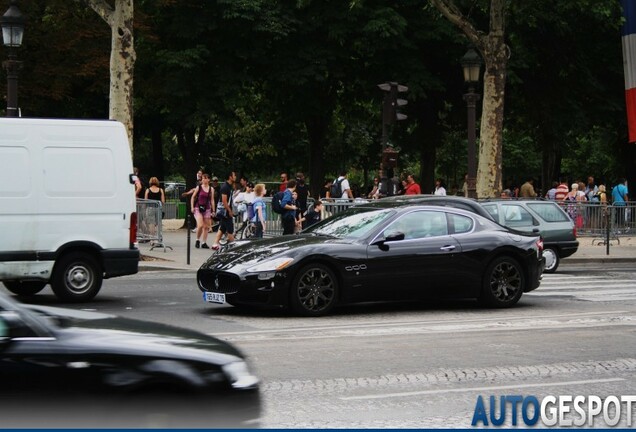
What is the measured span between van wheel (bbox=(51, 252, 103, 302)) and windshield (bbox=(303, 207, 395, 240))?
305 centimetres

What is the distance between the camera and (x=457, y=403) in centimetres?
868

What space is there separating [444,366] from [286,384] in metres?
1.85

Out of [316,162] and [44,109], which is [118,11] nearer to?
[44,109]

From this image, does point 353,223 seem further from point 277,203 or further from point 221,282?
point 277,203

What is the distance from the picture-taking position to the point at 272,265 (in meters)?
13.8

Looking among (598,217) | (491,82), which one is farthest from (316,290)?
(598,217)

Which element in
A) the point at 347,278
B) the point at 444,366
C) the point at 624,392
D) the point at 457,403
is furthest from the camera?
the point at 347,278

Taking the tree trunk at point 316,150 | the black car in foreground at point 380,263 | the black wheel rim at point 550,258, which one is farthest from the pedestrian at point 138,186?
the tree trunk at point 316,150

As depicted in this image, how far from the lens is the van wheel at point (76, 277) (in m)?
15.3

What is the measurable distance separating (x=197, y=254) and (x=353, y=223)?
11.3m

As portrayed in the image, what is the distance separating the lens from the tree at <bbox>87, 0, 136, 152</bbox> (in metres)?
24.7

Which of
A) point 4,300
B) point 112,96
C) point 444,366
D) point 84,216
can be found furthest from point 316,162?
point 4,300

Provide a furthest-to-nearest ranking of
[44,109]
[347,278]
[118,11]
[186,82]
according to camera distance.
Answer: [44,109] → [186,82] → [118,11] → [347,278]

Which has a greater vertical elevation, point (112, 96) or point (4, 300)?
point (112, 96)
